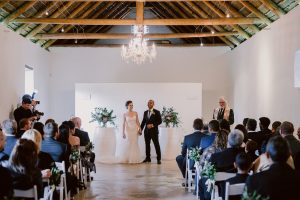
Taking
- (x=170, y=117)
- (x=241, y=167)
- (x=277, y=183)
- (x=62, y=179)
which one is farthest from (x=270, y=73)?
(x=277, y=183)

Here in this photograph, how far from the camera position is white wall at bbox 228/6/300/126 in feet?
30.8

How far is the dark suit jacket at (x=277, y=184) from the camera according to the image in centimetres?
355

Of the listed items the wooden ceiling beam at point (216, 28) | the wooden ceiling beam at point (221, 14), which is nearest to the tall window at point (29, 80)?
the wooden ceiling beam at point (216, 28)

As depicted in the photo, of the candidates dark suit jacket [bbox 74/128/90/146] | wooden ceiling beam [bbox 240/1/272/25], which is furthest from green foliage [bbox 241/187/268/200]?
wooden ceiling beam [bbox 240/1/272/25]

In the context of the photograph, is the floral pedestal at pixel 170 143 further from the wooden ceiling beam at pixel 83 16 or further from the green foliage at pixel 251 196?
the green foliage at pixel 251 196

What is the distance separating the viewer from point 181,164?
8.85 m

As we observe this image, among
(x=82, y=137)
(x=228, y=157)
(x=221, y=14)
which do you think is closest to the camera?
(x=228, y=157)

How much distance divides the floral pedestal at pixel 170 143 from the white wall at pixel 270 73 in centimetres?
199

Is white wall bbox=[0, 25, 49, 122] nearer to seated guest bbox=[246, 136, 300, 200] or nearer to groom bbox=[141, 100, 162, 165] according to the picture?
groom bbox=[141, 100, 162, 165]

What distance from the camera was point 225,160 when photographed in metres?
5.53

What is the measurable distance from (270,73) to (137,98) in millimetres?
4397

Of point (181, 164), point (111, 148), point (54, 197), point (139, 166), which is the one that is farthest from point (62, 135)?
point (111, 148)

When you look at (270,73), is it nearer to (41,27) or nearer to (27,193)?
(41,27)

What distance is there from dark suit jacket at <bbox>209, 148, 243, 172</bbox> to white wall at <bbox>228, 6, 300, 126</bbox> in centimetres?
383
